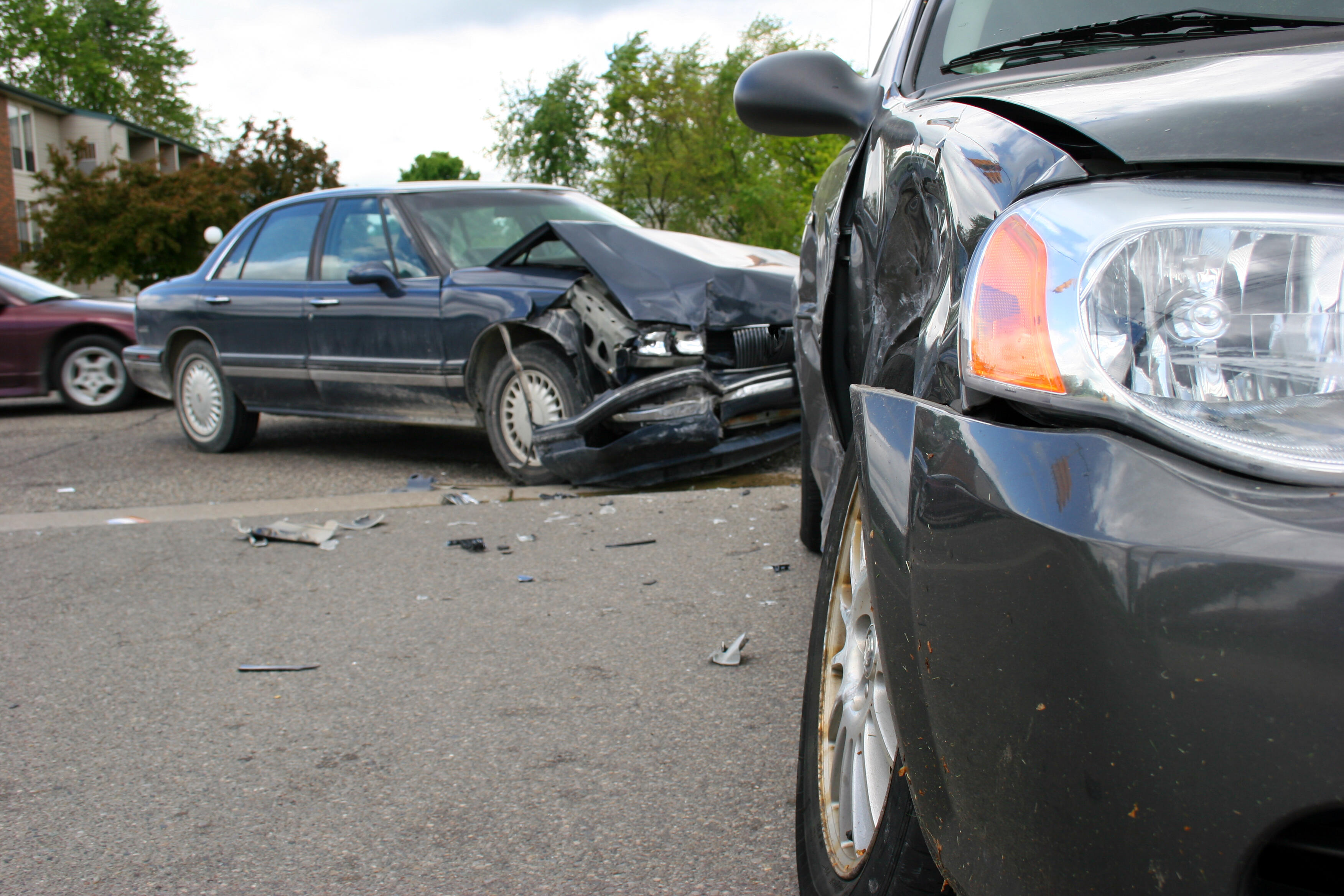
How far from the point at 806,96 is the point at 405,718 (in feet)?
5.96

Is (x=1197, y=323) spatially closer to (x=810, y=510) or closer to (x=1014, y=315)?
(x=1014, y=315)

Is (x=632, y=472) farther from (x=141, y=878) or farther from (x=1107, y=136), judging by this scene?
(x=1107, y=136)

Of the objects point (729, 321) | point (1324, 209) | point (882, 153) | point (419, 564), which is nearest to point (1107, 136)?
point (1324, 209)

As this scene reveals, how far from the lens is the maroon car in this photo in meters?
10.4

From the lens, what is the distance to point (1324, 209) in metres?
1.08

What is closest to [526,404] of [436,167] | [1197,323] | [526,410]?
[526,410]

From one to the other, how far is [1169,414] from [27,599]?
4.03 meters

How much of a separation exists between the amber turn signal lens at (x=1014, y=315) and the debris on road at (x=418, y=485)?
494 cm

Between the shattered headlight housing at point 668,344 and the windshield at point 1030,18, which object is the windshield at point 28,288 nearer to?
the shattered headlight housing at point 668,344

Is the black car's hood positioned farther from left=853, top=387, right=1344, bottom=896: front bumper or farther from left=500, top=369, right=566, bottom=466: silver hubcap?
left=500, top=369, right=566, bottom=466: silver hubcap

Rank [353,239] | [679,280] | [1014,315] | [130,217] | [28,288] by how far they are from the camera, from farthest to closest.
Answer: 1. [130,217]
2. [28,288]
3. [353,239]
4. [679,280]
5. [1014,315]

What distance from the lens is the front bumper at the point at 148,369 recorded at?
812 centimetres

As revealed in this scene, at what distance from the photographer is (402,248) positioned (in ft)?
21.7

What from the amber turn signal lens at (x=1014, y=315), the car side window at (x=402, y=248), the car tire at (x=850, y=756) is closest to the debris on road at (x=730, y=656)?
the car tire at (x=850, y=756)
